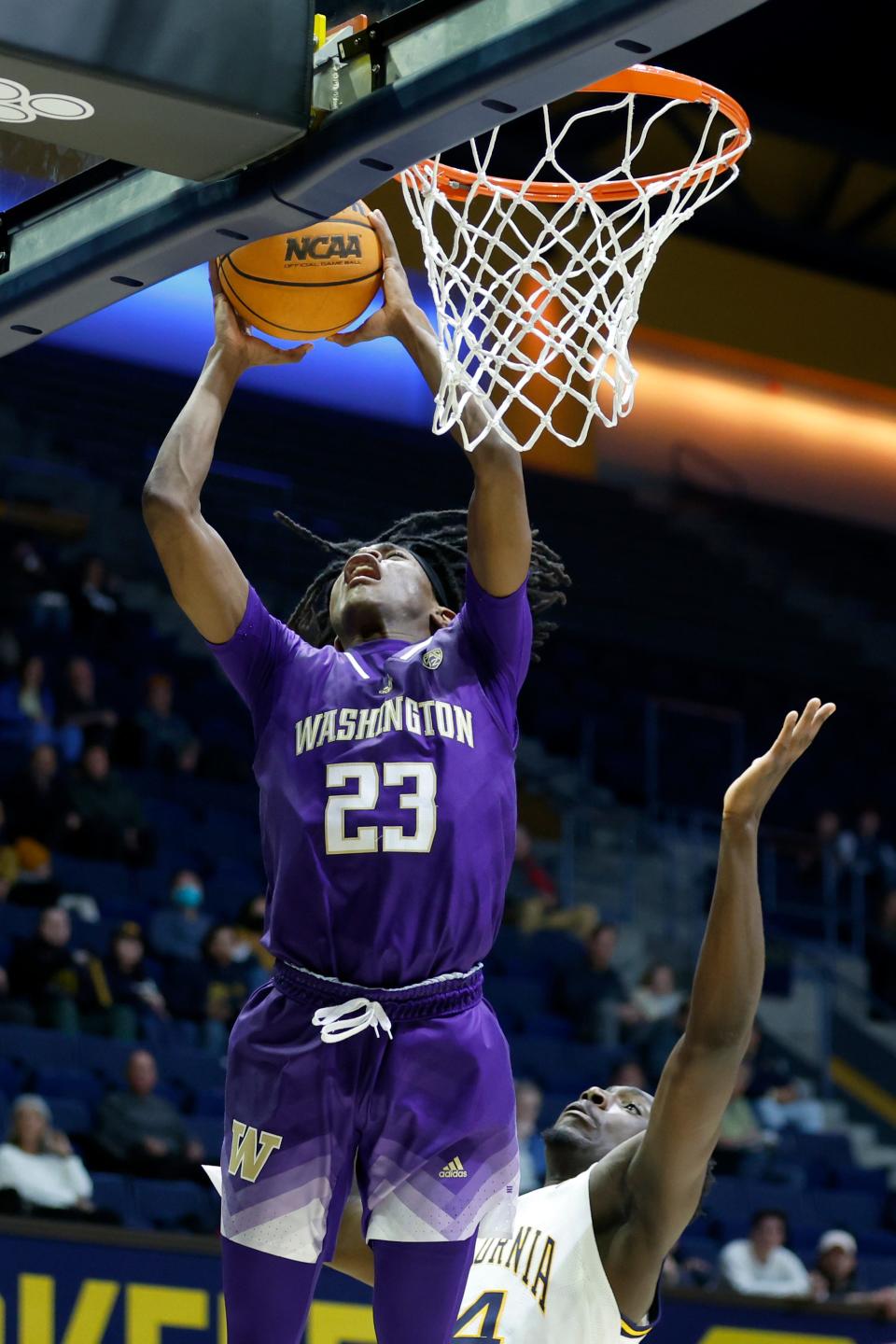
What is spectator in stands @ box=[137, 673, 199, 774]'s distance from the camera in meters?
12.2

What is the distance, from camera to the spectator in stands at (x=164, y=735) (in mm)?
12234

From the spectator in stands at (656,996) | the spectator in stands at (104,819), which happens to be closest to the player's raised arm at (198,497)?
the spectator in stands at (104,819)

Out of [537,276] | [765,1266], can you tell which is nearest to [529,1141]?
[765,1266]

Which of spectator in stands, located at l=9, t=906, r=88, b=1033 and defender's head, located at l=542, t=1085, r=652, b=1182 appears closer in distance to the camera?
defender's head, located at l=542, t=1085, r=652, b=1182

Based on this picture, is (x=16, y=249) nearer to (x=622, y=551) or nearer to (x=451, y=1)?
(x=451, y=1)

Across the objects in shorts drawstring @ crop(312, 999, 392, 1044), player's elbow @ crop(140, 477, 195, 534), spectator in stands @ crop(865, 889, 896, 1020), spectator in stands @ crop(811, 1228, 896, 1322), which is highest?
player's elbow @ crop(140, 477, 195, 534)

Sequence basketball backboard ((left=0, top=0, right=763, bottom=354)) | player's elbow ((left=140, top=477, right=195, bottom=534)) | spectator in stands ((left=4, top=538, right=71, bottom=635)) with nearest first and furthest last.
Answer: basketball backboard ((left=0, top=0, right=763, bottom=354))
player's elbow ((left=140, top=477, right=195, bottom=534))
spectator in stands ((left=4, top=538, right=71, bottom=635))

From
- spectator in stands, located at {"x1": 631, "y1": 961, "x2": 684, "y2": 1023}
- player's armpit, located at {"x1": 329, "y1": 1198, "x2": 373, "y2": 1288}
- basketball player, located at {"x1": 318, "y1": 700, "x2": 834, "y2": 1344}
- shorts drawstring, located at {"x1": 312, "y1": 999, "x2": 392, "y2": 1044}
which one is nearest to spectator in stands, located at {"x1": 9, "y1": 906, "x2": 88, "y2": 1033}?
spectator in stands, located at {"x1": 631, "y1": 961, "x2": 684, "y2": 1023}

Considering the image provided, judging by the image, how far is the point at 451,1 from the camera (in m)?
2.50

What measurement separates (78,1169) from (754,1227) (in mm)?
3288

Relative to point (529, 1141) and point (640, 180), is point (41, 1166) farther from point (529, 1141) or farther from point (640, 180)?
point (640, 180)

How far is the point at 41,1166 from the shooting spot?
26.2ft

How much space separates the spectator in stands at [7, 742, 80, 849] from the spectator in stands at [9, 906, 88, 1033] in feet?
3.84

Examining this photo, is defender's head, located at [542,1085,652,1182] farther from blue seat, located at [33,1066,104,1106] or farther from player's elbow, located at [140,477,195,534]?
blue seat, located at [33,1066,104,1106]
